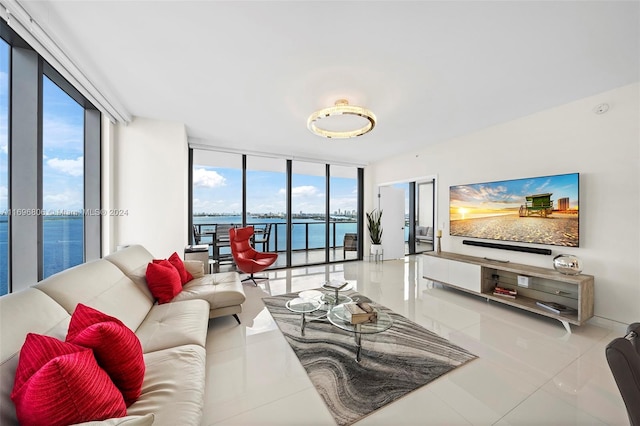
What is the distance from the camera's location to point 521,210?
3250 mm

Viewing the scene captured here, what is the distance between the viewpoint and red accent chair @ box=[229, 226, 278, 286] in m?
4.09

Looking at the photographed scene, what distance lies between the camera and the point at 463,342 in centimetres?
235

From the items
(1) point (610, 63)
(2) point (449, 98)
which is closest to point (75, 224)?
(2) point (449, 98)

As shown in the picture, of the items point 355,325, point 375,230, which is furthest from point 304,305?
point 375,230

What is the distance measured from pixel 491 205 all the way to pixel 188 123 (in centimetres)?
481

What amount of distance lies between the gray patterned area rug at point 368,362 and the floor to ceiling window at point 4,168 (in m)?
2.36

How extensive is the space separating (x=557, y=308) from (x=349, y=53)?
3498 mm

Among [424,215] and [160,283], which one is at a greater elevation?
[424,215]

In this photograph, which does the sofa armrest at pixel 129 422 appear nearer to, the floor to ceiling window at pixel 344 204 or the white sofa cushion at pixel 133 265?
the white sofa cushion at pixel 133 265

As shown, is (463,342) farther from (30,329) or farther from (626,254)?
(30,329)

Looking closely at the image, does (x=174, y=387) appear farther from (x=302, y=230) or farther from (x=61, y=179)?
(x=302, y=230)

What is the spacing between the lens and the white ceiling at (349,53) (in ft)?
5.43

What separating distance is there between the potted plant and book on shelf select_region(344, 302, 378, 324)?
3755mm

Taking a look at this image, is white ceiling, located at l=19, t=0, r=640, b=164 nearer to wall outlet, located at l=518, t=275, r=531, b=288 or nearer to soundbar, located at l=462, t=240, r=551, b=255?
soundbar, located at l=462, t=240, r=551, b=255
